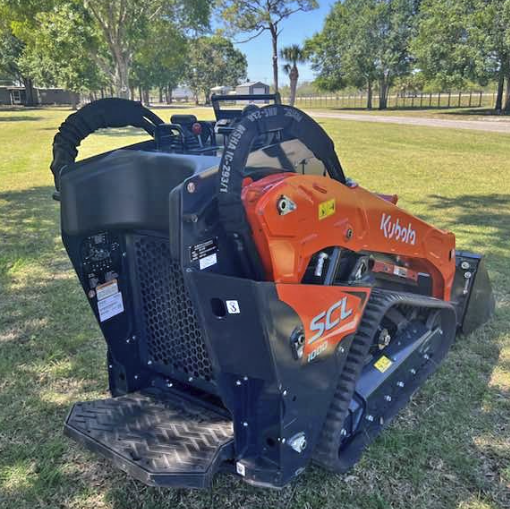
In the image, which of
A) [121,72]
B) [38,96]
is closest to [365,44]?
[121,72]

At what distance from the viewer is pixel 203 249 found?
1898 millimetres

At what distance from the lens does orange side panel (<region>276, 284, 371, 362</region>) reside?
197 centimetres

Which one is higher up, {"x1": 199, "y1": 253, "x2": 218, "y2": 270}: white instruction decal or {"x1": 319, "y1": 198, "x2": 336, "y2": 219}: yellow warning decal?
{"x1": 319, "y1": 198, "x2": 336, "y2": 219}: yellow warning decal

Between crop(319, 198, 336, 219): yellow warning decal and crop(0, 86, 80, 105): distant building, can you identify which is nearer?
crop(319, 198, 336, 219): yellow warning decal

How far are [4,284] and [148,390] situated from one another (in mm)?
2924

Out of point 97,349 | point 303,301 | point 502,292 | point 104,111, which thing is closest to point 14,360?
point 97,349

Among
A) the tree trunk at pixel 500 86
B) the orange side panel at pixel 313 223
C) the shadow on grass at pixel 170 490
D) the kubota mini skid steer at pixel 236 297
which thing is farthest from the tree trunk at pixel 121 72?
the tree trunk at pixel 500 86

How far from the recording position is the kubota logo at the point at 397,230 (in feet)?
8.60

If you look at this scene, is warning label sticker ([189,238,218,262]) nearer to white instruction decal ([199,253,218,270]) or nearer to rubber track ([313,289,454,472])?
white instruction decal ([199,253,218,270])

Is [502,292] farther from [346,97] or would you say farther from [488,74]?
[346,97]

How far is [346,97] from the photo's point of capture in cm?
7112

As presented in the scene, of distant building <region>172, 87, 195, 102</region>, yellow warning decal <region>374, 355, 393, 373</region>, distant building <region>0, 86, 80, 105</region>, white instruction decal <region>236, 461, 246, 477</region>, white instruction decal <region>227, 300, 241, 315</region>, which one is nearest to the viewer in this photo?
white instruction decal <region>227, 300, 241, 315</region>

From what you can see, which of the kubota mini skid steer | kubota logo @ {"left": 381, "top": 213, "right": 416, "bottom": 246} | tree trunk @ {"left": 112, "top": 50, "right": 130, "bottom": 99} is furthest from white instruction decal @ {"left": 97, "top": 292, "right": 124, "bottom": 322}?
tree trunk @ {"left": 112, "top": 50, "right": 130, "bottom": 99}

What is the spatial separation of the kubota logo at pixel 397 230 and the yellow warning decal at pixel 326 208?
49 centimetres
